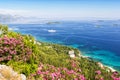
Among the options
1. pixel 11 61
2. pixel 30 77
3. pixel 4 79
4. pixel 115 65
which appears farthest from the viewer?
pixel 115 65

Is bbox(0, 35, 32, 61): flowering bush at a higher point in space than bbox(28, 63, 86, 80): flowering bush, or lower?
higher

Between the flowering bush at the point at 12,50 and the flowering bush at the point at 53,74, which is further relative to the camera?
the flowering bush at the point at 12,50

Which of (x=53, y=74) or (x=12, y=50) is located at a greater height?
(x=12, y=50)

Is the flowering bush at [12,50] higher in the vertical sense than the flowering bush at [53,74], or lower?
higher

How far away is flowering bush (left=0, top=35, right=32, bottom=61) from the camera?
11.3 metres

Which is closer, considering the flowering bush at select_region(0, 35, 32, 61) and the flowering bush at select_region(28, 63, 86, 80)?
the flowering bush at select_region(28, 63, 86, 80)

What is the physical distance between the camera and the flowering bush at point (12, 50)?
11.3 m

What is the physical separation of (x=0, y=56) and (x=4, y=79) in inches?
188

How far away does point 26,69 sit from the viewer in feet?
Answer: 35.2

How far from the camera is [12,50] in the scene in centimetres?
1152

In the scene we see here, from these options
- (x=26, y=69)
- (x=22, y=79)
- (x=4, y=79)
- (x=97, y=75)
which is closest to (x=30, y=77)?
(x=26, y=69)

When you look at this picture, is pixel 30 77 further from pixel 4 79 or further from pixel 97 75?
pixel 97 75

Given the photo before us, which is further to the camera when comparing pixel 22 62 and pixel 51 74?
pixel 22 62

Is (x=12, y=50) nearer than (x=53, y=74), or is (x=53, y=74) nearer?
(x=53, y=74)
